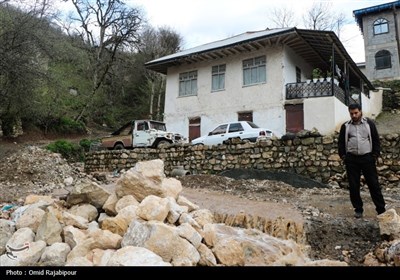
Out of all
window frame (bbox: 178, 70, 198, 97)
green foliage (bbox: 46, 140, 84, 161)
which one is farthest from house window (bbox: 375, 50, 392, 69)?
→ green foliage (bbox: 46, 140, 84, 161)

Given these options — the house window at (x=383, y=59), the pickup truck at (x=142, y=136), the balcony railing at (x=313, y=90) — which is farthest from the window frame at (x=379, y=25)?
the pickup truck at (x=142, y=136)

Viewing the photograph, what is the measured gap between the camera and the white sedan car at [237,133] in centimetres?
1267

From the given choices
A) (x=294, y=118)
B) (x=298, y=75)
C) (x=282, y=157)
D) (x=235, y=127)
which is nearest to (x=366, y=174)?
(x=282, y=157)

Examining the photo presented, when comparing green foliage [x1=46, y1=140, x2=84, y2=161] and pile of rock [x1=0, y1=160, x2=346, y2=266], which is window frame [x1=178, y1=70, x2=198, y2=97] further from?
pile of rock [x1=0, y1=160, x2=346, y2=266]

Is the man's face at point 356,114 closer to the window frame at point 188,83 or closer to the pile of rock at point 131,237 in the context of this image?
the pile of rock at point 131,237

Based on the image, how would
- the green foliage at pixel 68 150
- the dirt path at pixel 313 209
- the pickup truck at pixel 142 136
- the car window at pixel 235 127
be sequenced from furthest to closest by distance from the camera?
1. the green foliage at pixel 68 150
2. the pickup truck at pixel 142 136
3. the car window at pixel 235 127
4. the dirt path at pixel 313 209

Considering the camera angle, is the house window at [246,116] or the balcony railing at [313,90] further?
the house window at [246,116]

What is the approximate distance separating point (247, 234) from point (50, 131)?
22814 mm

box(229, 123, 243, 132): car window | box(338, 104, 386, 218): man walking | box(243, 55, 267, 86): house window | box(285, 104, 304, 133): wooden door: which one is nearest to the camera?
box(338, 104, 386, 218): man walking

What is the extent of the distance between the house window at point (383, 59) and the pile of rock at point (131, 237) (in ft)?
95.4

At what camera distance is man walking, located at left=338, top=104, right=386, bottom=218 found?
16.0 ft

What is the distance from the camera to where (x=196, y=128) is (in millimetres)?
19734

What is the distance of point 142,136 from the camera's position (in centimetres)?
1552

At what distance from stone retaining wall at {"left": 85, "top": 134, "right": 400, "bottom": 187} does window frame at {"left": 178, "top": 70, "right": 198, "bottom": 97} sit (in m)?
7.40
